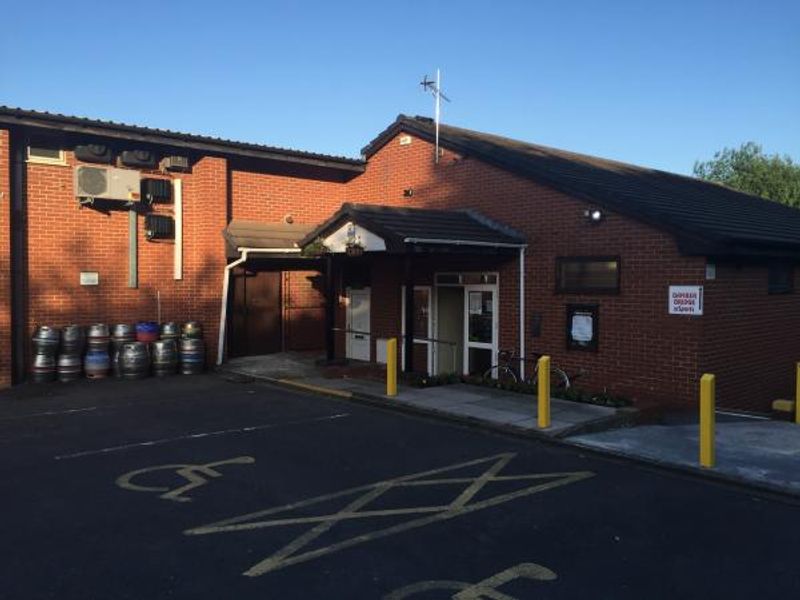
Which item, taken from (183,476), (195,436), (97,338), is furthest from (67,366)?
(183,476)

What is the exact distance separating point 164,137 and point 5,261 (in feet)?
12.4

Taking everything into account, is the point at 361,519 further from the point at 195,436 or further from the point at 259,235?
the point at 259,235

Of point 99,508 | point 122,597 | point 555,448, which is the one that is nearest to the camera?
point 122,597

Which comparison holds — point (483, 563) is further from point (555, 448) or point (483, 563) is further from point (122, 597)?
point (555, 448)

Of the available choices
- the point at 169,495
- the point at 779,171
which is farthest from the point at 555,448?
the point at 779,171

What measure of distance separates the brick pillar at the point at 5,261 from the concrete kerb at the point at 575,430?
460 cm

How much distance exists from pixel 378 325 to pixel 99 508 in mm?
9811

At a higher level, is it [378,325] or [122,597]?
[378,325]

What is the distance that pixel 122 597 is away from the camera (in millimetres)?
4480

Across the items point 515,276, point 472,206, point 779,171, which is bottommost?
point 515,276

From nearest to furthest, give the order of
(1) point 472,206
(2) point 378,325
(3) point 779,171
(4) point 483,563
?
(4) point 483,563 → (1) point 472,206 → (2) point 378,325 → (3) point 779,171

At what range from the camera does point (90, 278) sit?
45.4ft

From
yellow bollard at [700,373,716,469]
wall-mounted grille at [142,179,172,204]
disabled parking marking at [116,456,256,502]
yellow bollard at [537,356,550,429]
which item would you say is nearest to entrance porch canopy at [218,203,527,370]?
wall-mounted grille at [142,179,172,204]

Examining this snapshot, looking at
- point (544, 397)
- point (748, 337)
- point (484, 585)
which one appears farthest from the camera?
point (748, 337)
